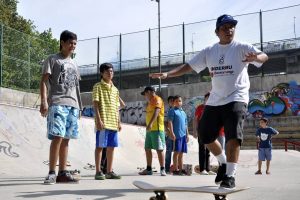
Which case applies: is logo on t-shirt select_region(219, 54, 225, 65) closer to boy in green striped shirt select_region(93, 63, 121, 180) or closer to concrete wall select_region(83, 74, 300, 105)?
boy in green striped shirt select_region(93, 63, 121, 180)

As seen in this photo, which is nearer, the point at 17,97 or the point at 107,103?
the point at 107,103

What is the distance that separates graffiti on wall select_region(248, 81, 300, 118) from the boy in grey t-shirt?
22.9 metres

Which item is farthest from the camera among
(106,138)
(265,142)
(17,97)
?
(17,97)

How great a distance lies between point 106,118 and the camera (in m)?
5.81

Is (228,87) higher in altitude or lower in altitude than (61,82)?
lower

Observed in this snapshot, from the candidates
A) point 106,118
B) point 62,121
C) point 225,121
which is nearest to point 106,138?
point 106,118

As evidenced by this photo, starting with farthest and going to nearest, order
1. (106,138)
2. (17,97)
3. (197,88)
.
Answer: (197,88)
(17,97)
(106,138)

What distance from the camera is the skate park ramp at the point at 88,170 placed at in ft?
12.6

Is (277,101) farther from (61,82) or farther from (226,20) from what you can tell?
(226,20)

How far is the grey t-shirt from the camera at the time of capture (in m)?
4.98

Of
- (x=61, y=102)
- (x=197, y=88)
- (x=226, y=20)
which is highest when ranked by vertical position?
(x=197, y=88)

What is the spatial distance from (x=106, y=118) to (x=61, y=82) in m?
1.01

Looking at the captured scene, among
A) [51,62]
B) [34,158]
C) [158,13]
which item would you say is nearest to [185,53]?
[158,13]

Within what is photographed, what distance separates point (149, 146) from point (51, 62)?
2.87 m
